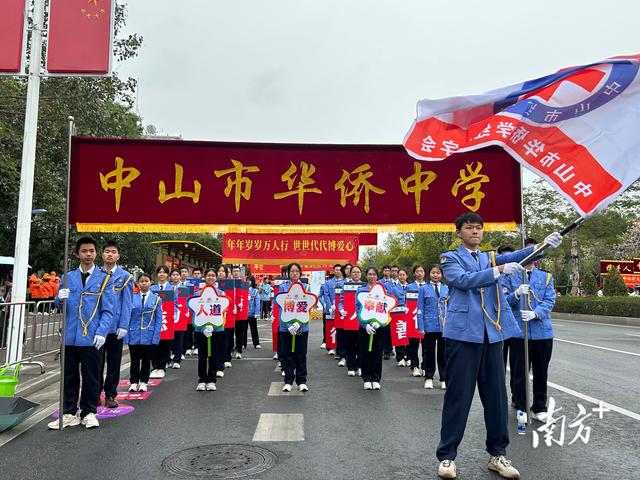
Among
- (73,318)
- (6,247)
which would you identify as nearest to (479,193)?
(73,318)

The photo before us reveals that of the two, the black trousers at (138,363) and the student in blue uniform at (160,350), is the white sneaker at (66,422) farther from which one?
the student in blue uniform at (160,350)

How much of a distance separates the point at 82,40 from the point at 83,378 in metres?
5.03

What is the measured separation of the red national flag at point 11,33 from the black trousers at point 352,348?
259 inches

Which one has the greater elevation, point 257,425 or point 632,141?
point 632,141

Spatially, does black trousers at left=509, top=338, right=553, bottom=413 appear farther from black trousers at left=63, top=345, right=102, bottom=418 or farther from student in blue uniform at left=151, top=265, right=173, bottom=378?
student in blue uniform at left=151, top=265, right=173, bottom=378

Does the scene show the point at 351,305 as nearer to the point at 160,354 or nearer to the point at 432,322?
the point at 432,322

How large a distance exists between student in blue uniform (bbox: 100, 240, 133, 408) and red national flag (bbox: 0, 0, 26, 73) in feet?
11.7

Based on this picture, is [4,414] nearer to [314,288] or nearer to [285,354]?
[285,354]

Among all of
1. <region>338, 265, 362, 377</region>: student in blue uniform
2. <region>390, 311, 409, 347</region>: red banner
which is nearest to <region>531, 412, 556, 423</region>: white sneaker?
<region>338, 265, 362, 377</region>: student in blue uniform

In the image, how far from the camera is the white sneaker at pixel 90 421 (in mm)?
5172

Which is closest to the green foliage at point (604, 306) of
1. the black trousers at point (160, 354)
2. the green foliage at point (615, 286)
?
the green foliage at point (615, 286)

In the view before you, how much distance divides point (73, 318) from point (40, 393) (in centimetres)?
217

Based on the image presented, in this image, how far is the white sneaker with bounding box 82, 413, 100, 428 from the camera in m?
5.17

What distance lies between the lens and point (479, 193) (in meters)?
6.79
